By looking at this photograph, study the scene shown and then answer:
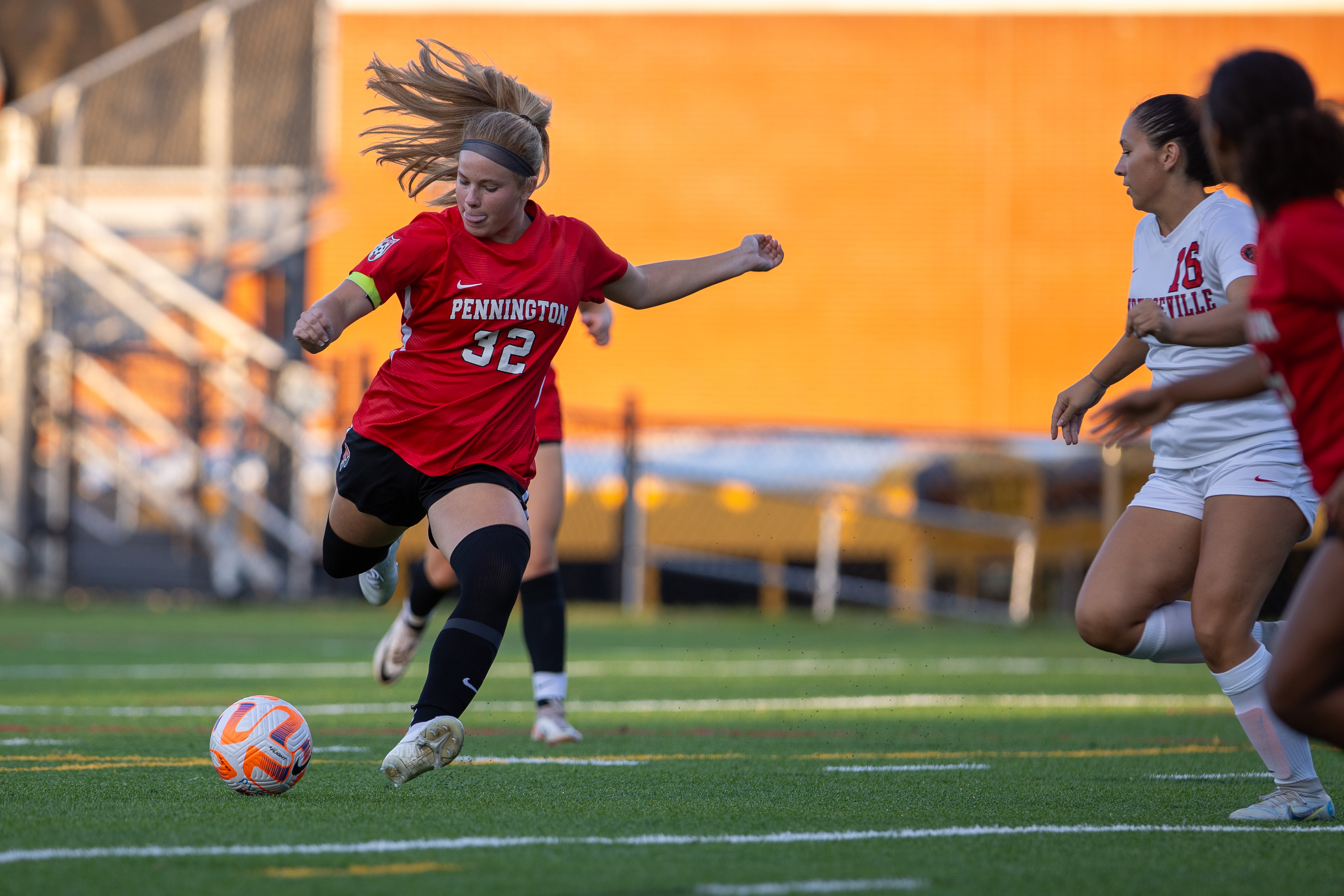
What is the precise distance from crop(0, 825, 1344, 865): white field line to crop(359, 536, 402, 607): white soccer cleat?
2377 mm

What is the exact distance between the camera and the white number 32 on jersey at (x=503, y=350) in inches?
190

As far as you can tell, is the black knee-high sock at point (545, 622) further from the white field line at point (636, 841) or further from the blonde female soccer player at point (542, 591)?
the white field line at point (636, 841)

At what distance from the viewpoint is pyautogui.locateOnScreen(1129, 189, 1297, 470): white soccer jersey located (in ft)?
14.6

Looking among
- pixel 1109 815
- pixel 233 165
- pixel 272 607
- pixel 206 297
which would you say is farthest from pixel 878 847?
pixel 233 165

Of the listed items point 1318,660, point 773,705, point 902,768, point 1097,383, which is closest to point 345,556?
point 902,768

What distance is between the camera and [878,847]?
3.74 m

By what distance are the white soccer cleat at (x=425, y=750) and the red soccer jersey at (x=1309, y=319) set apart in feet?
7.35

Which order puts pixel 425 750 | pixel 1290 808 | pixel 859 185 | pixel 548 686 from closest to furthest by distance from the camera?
1. pixel 425 750
2. pixel 1290 808
3. pixel 548 686
4. pixel 859 185

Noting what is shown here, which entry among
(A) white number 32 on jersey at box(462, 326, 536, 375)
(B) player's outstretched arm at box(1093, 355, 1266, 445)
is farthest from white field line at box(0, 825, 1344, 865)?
(A) white number 32 on jersey at box(462, 326, 536, 375)

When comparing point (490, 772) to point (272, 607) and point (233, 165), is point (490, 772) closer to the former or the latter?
point (272, 607)

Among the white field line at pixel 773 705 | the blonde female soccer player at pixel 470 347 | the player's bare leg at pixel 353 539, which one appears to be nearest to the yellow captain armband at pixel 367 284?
the blonde female soccer player at pixel 470 347

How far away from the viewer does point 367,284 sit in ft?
15.1

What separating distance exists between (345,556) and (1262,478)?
118 inches

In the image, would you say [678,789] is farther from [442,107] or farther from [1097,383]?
[442,107]
